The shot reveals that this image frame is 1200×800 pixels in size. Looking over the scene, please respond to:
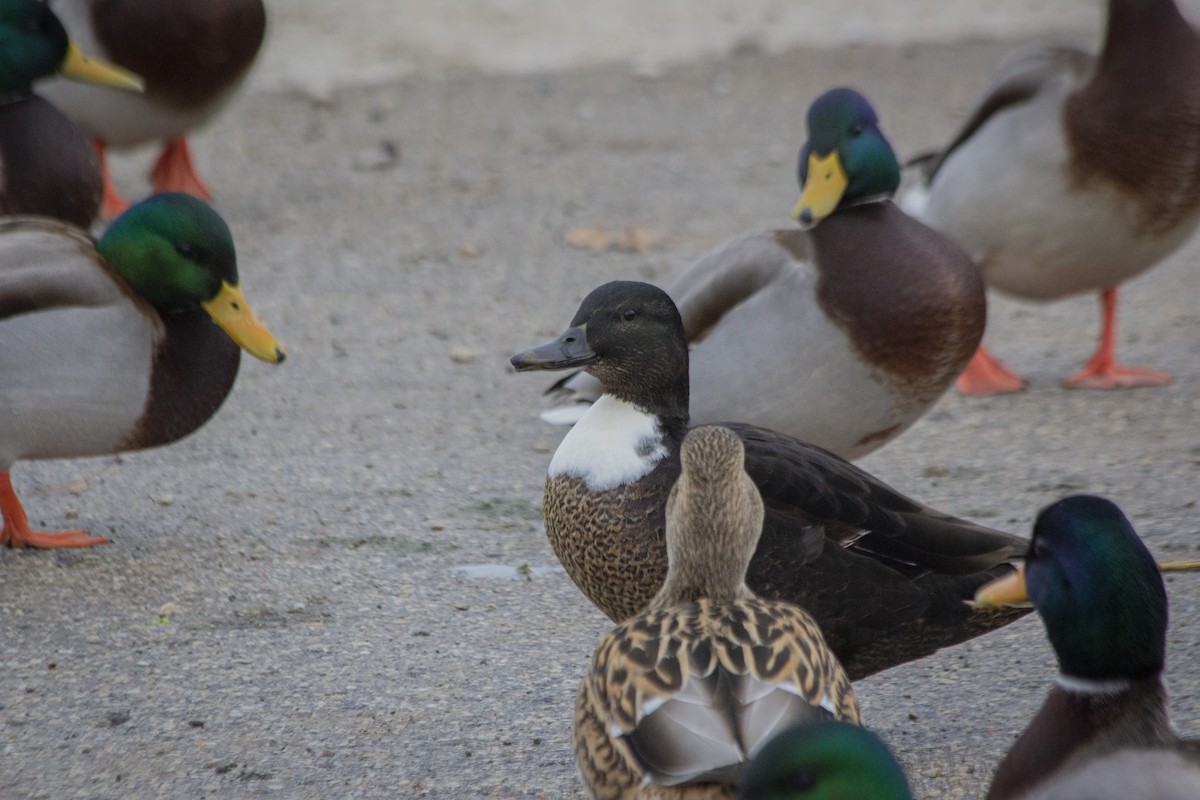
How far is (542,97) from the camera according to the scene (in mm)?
9672

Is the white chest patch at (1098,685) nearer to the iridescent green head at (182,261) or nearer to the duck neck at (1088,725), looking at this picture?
the duck neck at (1088,725)

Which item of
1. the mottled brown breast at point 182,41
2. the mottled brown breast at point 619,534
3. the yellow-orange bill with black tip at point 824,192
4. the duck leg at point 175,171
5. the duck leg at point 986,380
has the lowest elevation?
the duck leg at point 175,171

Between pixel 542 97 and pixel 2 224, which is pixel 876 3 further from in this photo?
pixel 2 224

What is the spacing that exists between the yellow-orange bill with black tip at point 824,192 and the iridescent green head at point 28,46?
2.84 m

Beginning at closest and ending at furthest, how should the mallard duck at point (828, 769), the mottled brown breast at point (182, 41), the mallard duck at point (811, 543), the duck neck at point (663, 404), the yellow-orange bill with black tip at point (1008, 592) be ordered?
the mallard duck at point (828, 769), the yellow-orange bill with black tip at point (1008, 592), the mallard duck at point (811, 543), the duck neck at point (663, 404), the mottled brown breast at point (182, 41)

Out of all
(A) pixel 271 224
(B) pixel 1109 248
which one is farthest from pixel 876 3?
(B) pixel 1109 248

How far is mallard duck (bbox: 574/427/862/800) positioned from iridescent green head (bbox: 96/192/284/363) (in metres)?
1.81

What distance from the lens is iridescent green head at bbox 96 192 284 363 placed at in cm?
418

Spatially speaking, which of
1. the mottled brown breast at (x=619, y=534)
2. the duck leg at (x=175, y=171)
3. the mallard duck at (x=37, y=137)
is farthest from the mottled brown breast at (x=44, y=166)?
the mottled brown breast at (x=619, y=534)

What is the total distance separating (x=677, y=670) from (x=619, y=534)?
81 centimetres

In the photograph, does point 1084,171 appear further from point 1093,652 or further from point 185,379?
point 1093,652

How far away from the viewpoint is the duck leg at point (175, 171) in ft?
25.9

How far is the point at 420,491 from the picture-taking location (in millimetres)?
4773

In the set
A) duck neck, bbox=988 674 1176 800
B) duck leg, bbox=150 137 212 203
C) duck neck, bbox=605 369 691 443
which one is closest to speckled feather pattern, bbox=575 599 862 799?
duck neck, bbox=988 674 1176 800
